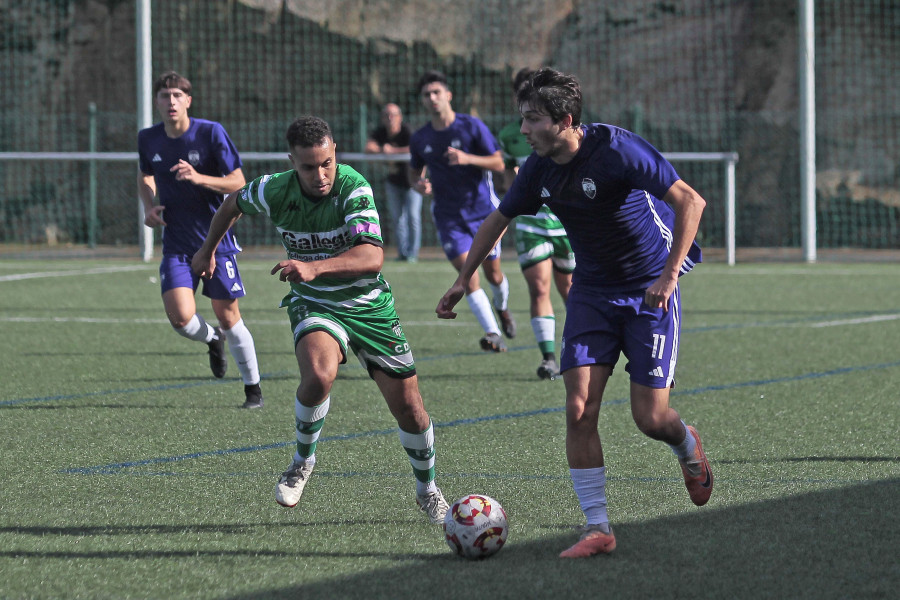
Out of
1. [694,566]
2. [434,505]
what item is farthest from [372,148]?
[694,566]

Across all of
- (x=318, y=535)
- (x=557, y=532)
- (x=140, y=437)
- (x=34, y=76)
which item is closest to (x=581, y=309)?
(x=557, y=532)

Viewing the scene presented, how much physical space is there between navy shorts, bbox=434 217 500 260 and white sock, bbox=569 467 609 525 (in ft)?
17.3


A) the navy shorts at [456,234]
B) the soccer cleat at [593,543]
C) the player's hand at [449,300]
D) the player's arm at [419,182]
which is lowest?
the soccer cleat at [593,543]

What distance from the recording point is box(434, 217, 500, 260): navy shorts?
955 cm

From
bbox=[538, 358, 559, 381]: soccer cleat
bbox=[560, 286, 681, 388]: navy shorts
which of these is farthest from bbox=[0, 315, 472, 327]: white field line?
bbox=[560, 286, 681, 388]: navy shorts

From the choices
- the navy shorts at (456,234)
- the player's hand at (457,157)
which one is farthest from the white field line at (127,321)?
the player's hand at (457,157)

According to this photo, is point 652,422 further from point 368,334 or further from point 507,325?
point 507,325

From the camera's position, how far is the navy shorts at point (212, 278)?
23.6 ft

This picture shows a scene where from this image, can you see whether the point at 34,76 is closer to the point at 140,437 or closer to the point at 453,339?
the point at 453,339

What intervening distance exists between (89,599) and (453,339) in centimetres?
645

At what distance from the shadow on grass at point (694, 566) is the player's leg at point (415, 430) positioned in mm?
461

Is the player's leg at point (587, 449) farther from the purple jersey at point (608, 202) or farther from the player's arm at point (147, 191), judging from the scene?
the player's arm at point (147, 191)

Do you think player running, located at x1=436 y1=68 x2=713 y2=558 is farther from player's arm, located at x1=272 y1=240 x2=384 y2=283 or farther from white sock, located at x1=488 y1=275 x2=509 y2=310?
white sock, located at x1=488 y1=275 x2=509 y2=310

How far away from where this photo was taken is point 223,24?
70.1 ft
